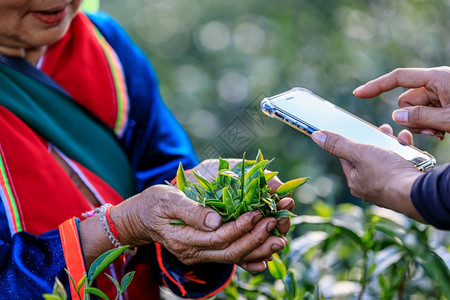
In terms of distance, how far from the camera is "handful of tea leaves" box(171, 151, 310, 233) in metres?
1.33

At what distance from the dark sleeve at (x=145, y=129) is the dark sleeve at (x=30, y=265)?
1.57 ft

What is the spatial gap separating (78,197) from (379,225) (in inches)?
30.1

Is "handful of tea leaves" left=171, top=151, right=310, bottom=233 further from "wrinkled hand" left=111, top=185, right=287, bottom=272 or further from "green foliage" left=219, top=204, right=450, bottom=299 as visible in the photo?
"green foliage" left=219, top=204, right=450, bottom=299

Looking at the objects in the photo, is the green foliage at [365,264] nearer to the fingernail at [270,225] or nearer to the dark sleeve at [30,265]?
the fingernail at [270,225]

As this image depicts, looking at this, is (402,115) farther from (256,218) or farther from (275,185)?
(256,218)

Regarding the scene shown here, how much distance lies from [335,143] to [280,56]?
2.55m

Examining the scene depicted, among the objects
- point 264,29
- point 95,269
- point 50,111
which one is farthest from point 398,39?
Result: point 95,269

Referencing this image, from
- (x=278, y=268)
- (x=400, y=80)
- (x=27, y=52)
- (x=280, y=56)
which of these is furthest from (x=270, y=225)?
(x=280, y=56)

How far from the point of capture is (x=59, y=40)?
1784mm

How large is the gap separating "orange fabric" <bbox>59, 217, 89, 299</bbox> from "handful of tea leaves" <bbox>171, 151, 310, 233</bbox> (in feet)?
0.74

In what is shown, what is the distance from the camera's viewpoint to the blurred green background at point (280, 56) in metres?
3.37

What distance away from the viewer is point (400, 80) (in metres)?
1.64

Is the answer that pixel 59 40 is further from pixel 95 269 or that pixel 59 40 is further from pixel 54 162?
pixel 95 269

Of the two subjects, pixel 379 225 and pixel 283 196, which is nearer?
pixel 283 196
